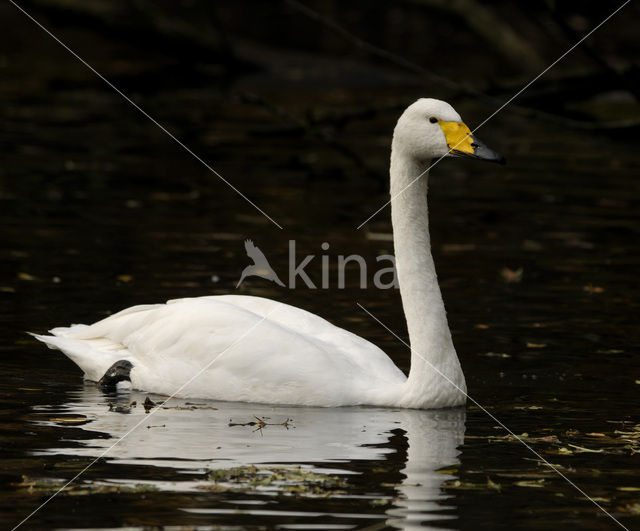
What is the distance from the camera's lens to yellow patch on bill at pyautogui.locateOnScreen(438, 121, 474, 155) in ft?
30.8

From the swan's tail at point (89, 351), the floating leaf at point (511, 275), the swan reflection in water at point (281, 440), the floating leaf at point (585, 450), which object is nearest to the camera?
the swan reflection in water at point (281, 440)

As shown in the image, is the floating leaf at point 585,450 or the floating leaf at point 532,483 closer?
the floating leaf at point 532,483

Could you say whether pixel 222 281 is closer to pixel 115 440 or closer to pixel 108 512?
pixel 115 440

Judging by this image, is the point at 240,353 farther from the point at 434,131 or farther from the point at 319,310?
the point at 319,310

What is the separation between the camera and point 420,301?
9602 millimetres

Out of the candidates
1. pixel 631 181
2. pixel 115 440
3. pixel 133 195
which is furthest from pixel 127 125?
pixel 115 440

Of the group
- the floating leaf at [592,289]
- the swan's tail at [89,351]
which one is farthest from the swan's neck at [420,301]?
the floating leaf at [592,289]

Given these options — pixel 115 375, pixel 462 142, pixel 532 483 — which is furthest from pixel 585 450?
pixel 115 375

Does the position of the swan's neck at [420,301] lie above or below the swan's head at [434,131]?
below

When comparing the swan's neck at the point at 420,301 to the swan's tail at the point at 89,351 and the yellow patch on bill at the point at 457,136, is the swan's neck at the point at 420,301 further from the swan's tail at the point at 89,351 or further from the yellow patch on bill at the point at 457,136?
the swan's tail at the point at 89,351

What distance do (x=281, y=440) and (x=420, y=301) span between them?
1715 millimetres

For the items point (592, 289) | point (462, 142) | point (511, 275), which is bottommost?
point (592, 289)

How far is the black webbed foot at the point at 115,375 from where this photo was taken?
392 inches

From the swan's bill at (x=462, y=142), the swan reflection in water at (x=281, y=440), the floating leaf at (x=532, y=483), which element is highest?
the swan's bill at (x=462, y=142)
